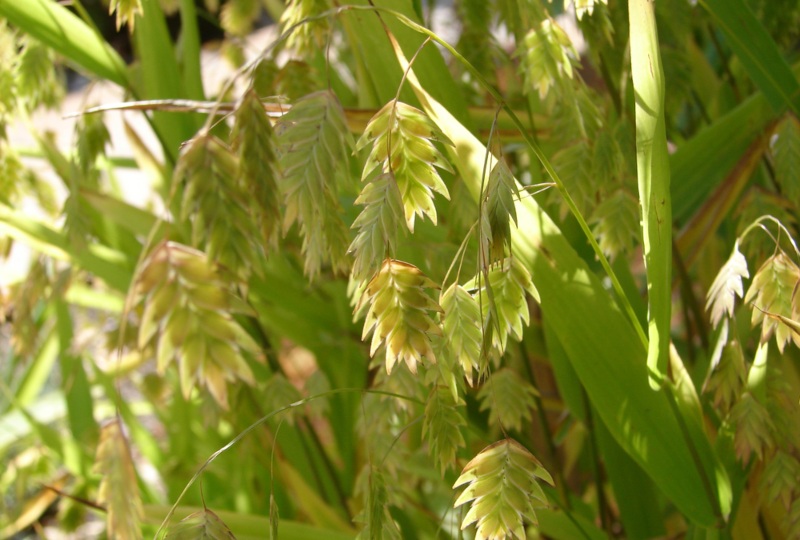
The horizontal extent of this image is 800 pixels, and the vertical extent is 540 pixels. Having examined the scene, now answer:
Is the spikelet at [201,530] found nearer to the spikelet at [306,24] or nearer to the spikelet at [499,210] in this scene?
the spikelet at [499,210]

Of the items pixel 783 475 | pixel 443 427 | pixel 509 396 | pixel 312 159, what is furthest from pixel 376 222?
pixel 783 475

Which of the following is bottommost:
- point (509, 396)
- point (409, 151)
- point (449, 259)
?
point (509, 396)

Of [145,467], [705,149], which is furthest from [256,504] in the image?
[145,467]

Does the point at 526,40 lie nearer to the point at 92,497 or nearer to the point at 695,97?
the point at 695,97

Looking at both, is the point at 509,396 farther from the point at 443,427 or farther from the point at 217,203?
the point at 217,203

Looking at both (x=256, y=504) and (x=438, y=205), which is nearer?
(x=438, y=205)

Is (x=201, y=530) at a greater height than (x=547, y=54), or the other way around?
(x=547, y=54)

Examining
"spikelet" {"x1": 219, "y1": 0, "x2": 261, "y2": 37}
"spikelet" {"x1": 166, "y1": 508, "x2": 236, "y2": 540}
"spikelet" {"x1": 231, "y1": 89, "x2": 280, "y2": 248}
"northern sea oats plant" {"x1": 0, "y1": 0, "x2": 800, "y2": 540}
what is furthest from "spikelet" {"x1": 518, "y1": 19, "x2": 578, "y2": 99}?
"spikelet" {"x1": 219, "y1": 0, "x2": 261, "y2": 37}

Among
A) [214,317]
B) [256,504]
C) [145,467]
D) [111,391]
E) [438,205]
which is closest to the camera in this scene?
[214,317]
